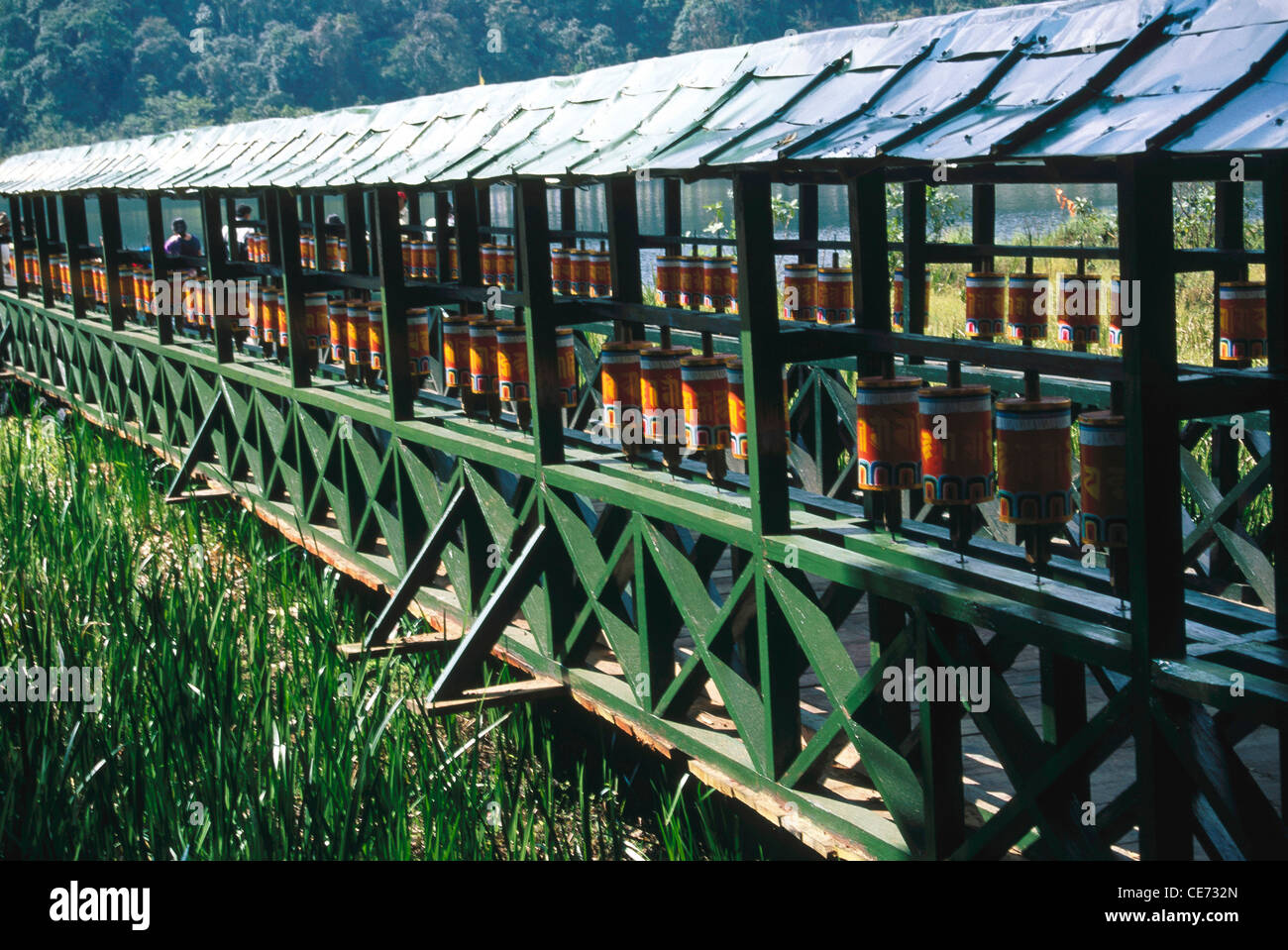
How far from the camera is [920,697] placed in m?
3.55

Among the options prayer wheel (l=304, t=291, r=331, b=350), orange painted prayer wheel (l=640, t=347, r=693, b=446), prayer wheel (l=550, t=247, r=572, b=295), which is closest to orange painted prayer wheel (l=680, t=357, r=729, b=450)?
orange painted prayer wheel (l=640, t=347, r=693, b=446)

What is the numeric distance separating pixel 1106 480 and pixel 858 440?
71 centimetres

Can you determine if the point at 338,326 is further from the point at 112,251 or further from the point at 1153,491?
the point at 1153,491

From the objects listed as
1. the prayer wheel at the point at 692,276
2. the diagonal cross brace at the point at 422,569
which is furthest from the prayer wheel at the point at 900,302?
the diagonal cross brace at the point at 422,569

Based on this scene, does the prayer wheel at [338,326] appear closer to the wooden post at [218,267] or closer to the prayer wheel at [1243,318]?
the wooden post at [218,267]

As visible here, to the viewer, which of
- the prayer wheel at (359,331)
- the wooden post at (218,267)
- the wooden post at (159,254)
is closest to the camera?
the prayer wheel at (359,331)

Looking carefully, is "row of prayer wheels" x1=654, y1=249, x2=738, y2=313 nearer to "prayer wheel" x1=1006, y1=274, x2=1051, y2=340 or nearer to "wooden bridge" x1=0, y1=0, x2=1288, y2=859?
"wooden bridge" x1=0, y1=0, x2=1288, y2=859

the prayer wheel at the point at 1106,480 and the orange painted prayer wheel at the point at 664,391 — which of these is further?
the orange painted prayer wheel at the point at 664,391

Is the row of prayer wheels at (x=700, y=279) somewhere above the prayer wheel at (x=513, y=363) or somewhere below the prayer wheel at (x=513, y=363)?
above

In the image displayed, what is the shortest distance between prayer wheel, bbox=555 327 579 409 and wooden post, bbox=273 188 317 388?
93.4 inches

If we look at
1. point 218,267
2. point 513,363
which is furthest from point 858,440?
point 218,267

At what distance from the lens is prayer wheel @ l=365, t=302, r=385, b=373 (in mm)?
6855

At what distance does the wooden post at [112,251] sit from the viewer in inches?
416

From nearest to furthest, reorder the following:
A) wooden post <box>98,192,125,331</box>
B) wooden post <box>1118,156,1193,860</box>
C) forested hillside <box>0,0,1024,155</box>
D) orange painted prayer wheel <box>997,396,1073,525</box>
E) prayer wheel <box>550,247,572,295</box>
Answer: wooden post <box>1118,156,1193,860</box> → orange painted prayer wheel <box>997,396,1073,525</box> → prayer wheel <box>550,247,572,295</box> → wooden post <box>98,192,125,331</box> → forested hillside <box>0,0,1024,155</box>
